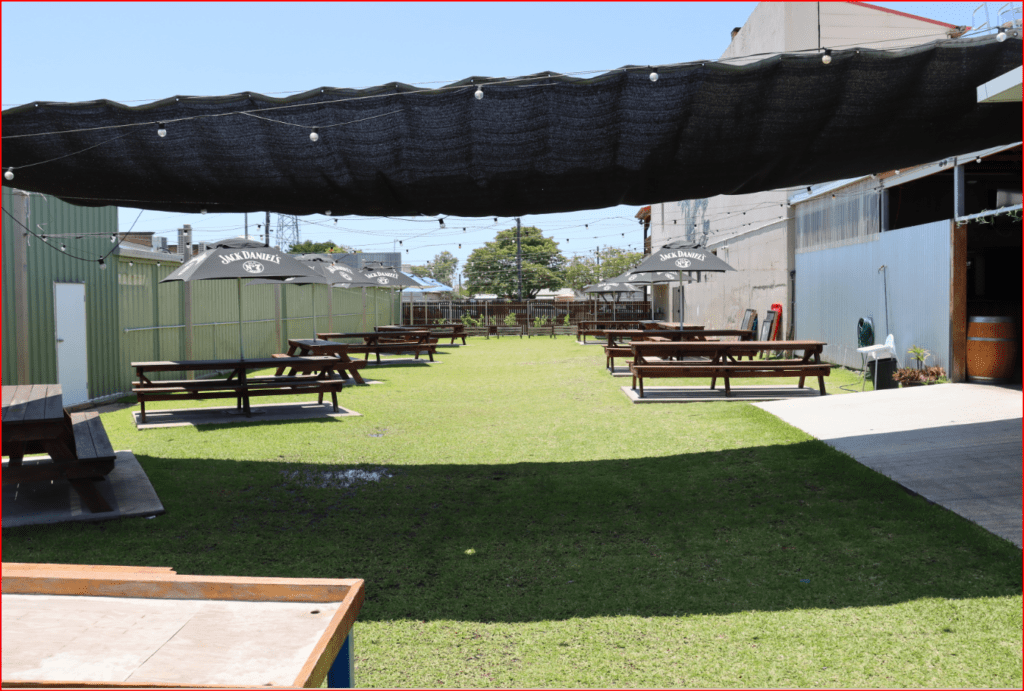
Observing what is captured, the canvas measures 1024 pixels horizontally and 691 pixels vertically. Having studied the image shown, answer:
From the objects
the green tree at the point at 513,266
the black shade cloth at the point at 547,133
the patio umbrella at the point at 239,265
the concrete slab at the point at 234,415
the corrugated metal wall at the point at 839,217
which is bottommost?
the concrete slab at the point at 234,415

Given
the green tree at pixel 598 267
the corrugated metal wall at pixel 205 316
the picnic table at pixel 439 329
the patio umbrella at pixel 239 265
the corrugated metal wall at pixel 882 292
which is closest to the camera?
the patio umbrella at pixel 239 265

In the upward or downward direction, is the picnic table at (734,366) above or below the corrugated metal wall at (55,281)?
below

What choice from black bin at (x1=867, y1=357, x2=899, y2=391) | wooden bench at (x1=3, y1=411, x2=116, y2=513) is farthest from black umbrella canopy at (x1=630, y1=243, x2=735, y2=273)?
wooden bench at (x1=3, y1=411, x2=116, y2=513)

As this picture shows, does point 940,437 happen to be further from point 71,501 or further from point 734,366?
point 71,501

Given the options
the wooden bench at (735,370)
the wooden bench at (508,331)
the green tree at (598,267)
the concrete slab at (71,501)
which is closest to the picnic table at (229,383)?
the concrete slab at (71,501)

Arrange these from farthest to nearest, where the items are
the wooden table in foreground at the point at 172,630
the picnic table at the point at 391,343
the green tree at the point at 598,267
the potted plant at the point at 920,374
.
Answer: the green tree at the point at 598,267, the picnic table at the point at 391,343, the potted plant at the point at 920,374, the wooden table in foreground at the point at 172,630

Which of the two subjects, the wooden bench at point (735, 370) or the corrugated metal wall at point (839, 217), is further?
the corrugated metal wall at point (839, 217)

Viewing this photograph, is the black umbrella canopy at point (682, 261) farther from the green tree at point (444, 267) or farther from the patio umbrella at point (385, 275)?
the green tree at point (444, 267)

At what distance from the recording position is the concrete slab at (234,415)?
882 cm

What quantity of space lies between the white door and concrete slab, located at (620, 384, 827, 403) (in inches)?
298

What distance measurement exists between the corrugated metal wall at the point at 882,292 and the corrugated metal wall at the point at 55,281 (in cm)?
1157

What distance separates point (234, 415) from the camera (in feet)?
30.9

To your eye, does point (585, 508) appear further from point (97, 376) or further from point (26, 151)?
point (97, 376)

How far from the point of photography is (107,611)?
1763mm
